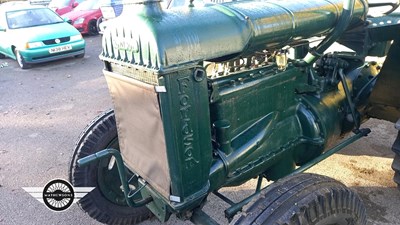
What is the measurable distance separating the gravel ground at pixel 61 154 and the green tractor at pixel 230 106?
0.58m

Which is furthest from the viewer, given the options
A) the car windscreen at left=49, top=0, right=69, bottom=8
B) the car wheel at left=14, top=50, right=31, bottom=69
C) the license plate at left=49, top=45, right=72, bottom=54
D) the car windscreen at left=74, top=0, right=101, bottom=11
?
the car windscreen at left=49, top=0, right=69, bottom=8

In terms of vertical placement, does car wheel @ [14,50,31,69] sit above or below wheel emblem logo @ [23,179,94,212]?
below

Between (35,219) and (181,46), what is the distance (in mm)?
2240

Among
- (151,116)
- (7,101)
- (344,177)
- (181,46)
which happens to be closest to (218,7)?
(181,46)

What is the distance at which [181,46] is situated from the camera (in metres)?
1.55

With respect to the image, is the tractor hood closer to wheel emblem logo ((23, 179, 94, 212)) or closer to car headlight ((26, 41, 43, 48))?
wheel emblem logo ((23, 179, 94, 212))

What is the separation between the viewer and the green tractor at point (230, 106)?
1.63m

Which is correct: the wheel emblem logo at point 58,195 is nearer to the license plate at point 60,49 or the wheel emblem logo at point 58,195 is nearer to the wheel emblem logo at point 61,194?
the wheel emblem logo at point 61,194

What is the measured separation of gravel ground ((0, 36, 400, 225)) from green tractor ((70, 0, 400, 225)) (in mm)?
579

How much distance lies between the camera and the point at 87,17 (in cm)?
1257

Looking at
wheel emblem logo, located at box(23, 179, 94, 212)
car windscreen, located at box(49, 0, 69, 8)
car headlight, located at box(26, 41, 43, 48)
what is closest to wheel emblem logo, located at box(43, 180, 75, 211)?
wheel emblem logo, located at box(23, 179, 94, 212)

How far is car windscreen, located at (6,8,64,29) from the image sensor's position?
8.70m

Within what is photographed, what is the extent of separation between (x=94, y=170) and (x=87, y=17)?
11.2m

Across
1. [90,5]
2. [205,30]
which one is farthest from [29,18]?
[205,30]
